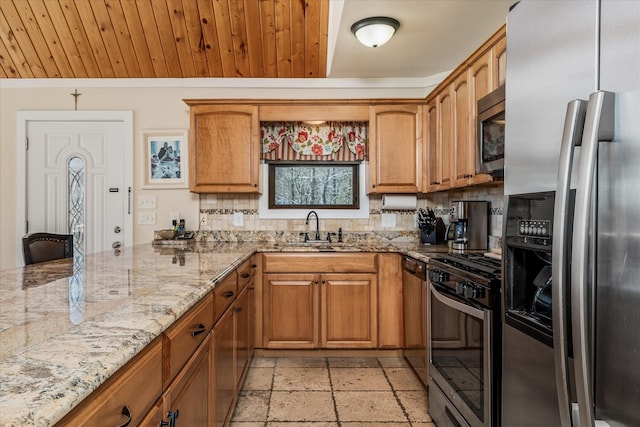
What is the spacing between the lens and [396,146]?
11.4 ft

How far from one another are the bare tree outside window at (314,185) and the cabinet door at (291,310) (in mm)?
897

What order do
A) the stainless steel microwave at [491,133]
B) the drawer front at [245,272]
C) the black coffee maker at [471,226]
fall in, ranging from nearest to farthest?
the stainless steel microwave at [491,133]
the drawer front at [245,272]
the black coffee maker at [471,226]

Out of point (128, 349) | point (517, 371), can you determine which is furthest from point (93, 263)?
point (517, 371)

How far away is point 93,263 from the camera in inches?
77.1

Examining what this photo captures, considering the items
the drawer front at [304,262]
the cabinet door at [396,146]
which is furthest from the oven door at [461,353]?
the cabinet door at [396,146]

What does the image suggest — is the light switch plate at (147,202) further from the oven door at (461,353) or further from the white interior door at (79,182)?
the oven door at (461,353)

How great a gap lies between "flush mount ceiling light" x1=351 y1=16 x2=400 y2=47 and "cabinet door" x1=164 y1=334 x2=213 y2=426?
2.02 meters

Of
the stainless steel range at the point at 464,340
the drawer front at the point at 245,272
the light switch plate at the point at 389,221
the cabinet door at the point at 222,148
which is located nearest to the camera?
the stainless steel range at the point at 464,340

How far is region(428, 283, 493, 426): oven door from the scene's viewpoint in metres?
1.64

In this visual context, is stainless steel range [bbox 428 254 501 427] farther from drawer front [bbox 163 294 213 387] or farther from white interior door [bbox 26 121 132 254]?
white interior door [bbox 26 121 132 254]

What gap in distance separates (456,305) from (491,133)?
2.99 feet

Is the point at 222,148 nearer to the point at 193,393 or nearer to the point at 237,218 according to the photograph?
the point at 237,218

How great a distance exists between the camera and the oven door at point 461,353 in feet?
5.39

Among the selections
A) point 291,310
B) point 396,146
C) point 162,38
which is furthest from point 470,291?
point 162,38
